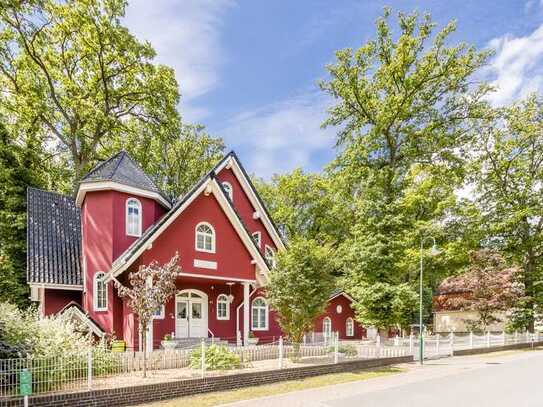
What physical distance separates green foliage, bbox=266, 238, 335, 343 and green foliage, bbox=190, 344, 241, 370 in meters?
3.01

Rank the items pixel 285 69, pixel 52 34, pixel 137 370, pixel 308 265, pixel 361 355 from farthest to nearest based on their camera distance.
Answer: pixel 52 34 → pixel 285 69 → pixel 361 355 → pixel 308 265 → pixel 137 370

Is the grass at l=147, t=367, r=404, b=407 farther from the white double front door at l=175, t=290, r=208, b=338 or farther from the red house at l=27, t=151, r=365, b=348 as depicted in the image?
the white double front door at l=175, t=290, r=208, b=338

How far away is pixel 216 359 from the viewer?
43.5ft

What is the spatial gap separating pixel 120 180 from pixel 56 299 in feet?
20.5

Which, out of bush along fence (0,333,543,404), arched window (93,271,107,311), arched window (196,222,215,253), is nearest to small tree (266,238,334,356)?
bush along fence (0,333,543,404)

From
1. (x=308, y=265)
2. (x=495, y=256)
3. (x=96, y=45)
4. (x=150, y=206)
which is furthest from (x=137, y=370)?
(x=495, y=256)

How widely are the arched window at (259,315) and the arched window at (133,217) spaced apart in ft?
24.6

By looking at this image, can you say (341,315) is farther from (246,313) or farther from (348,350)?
(348,350)

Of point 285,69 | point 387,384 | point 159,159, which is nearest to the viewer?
point 387,384

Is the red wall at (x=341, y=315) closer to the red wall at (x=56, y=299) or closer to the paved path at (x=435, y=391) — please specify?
the paved path at (x=435, y=391)

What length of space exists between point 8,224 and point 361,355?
20156 millimetres

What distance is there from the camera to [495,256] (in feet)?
103

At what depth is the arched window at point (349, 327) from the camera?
35.2 meters

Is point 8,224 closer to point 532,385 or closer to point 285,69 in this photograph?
point 285,69
